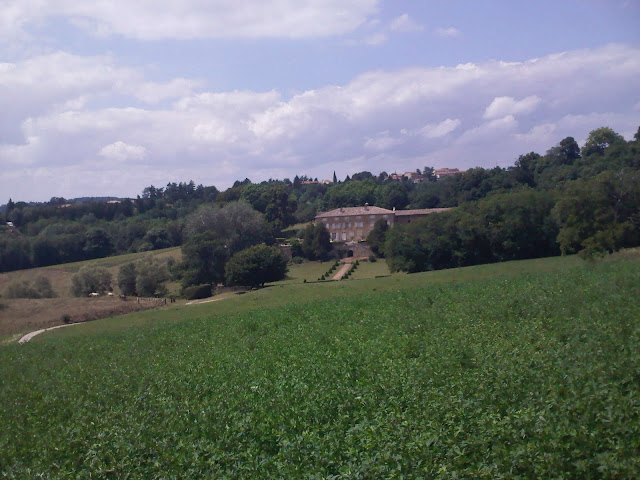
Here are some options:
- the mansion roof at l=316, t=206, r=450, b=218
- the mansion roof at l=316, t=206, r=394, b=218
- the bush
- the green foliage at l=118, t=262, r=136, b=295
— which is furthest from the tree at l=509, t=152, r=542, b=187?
the green foliage at l=118, t=262, r=136, b=295

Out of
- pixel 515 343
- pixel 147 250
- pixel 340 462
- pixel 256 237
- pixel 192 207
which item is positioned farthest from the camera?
pixel 192 207

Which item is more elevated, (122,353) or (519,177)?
(519,177)

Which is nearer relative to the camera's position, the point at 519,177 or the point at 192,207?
the point at 519,177

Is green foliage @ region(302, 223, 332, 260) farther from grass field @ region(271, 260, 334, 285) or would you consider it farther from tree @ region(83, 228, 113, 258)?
tree @ region(83, 228, 113, 258)

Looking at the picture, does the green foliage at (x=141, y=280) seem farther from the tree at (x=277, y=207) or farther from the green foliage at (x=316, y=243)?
the tree at (x=277, y=207)

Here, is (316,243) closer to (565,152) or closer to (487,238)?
(487,238)

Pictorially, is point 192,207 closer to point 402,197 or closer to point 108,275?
point 402,197

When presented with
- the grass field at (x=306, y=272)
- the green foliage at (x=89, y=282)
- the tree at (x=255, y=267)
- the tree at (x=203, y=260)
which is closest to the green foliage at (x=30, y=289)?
the green foliage at (x=89, y=282)

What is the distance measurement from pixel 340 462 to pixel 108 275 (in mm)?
64084

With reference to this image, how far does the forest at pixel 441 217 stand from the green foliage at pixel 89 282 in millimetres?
10175

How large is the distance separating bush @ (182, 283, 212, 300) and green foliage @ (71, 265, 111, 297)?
38.3ft

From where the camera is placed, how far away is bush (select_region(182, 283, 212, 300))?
60094 millimetres

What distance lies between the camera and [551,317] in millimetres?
17500

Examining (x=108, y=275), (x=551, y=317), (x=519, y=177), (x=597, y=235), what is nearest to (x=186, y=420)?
(x=551, y=317)
